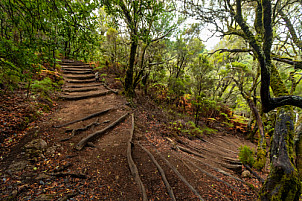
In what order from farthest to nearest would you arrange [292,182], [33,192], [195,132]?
[195,132], [292,182], [33,192]

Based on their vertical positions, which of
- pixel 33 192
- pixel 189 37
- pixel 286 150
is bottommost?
pixel 33 192

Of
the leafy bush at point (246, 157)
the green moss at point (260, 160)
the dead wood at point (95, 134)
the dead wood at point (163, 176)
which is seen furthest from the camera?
the leafy bush at point (246, 157)

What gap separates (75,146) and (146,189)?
2447 mm

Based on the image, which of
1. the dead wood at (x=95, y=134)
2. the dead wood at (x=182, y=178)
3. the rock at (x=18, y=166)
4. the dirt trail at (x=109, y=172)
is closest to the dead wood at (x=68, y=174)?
the dirt trail at (x=109, y=172)

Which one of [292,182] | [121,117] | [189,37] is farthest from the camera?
[189,37]

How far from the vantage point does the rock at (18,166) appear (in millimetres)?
2508

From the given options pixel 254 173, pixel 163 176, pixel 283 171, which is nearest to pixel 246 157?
pixel 254 173

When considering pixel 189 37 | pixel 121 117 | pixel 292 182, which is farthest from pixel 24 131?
pixel 189 37

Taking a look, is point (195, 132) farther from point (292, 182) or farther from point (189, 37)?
→ point (189, 37)

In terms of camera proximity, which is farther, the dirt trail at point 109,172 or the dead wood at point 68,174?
the dead wood at point 68,174

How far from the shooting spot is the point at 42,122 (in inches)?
171

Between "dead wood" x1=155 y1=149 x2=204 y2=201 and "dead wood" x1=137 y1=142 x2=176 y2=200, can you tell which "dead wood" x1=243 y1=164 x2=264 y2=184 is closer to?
"dead wood" x1=155 y1=149 x2=204 y2=201

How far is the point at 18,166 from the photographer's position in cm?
260

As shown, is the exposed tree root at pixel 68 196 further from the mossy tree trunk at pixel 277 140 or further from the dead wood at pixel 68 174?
the mossy tree trunk at pixel 277 140
